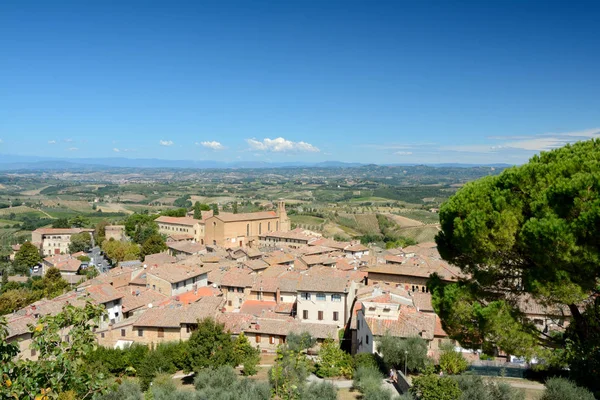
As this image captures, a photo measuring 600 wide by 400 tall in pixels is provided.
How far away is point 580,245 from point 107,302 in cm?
2920

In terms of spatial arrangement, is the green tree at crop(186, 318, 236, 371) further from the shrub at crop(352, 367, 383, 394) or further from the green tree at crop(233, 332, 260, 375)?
the shrub at crop(352, 367, 383, 394)

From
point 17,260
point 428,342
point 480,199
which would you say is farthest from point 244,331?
point 17,260

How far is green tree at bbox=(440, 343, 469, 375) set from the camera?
64.7 feet

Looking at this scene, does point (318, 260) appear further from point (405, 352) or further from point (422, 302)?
point (405, 352)

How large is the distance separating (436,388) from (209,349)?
10988 mm

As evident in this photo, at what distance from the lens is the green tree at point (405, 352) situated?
2014cm

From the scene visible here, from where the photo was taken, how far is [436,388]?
15.5 metres

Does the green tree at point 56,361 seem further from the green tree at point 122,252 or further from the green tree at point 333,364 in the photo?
the green tree at point 122,252

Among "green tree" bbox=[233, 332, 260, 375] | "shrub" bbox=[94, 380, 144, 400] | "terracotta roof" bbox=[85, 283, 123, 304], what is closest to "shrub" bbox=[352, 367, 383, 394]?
"green tree" bbox=[233, 332, 260, 375]

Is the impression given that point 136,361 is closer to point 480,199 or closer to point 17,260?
point 480,199

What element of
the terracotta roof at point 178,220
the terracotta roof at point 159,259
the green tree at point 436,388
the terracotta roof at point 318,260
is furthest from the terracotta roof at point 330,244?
the green tree at point 436,388

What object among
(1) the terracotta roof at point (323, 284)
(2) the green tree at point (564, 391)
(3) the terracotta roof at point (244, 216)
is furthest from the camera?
(3) the terracotta roof at point (244, 216)

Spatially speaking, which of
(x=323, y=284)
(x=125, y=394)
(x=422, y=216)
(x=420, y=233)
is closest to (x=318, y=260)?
(x=323, y=284)

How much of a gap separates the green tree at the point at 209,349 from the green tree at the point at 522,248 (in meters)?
12.2
